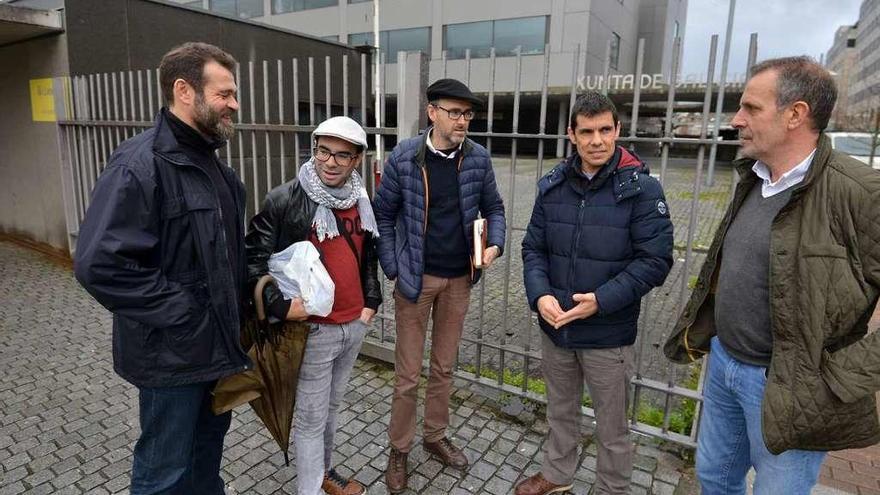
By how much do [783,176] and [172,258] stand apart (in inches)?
90.3

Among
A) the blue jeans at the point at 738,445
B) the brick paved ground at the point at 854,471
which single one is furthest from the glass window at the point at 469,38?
the blue jeans at the point at 738,445

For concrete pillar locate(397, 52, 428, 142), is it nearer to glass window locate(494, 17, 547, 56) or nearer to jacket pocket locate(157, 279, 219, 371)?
jacket pocket locate(157, 279, 219, 371)

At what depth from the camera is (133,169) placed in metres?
1.89

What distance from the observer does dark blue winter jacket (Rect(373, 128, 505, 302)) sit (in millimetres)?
2879

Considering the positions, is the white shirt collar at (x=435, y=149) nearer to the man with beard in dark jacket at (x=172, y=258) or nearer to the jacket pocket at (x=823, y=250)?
the man with beard in dark jacket at (x=172, y=258)

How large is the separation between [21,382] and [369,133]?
3.25 meters

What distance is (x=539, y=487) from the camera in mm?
2871

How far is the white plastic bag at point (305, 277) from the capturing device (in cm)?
238

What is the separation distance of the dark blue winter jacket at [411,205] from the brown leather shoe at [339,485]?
41.6 inches

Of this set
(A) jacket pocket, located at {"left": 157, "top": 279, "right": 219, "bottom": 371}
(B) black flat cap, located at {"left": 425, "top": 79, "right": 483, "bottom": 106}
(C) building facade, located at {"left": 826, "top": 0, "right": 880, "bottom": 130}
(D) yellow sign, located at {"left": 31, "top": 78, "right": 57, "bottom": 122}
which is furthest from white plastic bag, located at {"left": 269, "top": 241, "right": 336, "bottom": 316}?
(C) building facade, located at {"left": 826, "top": 0, "right": 880, "bottom": 130}

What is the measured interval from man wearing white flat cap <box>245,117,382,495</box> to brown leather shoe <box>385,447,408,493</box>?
394 mm

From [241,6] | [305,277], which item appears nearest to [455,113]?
[305,277]

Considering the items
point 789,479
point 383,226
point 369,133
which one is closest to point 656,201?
point 789,479

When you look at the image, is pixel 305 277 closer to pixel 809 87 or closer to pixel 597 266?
pixel 597 266
